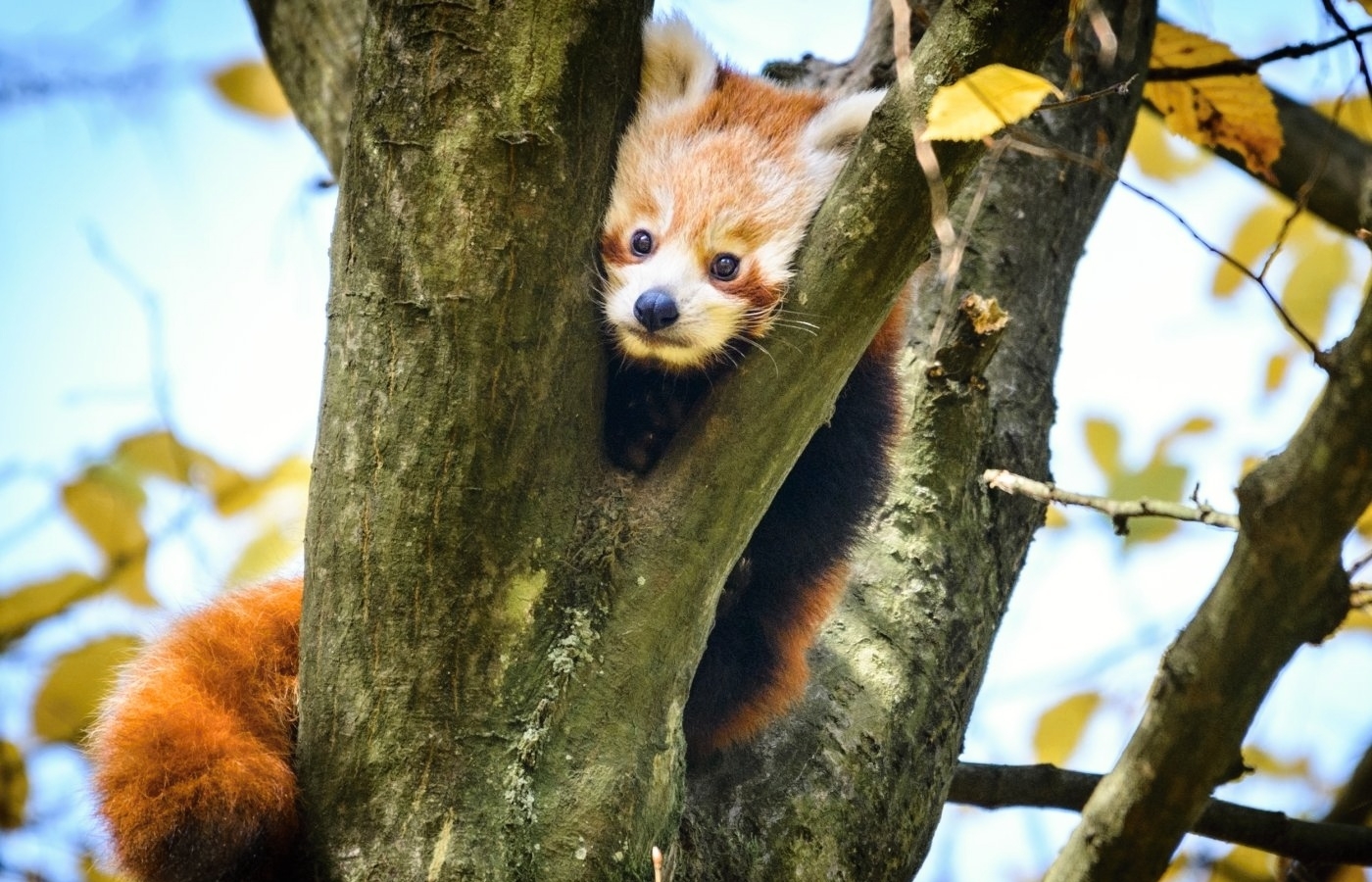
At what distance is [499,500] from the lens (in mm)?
1967

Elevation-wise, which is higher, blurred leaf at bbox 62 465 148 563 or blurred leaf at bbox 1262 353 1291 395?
blurred leaf at bbox 1262 353 1291 395

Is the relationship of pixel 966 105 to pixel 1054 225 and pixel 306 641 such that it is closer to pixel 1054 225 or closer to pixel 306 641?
pixel 306 641

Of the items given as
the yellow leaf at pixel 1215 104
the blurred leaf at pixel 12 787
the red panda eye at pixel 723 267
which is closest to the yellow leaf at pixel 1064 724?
the yellow leaf at pixel 1215 104

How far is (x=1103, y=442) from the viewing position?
4488 millimetres

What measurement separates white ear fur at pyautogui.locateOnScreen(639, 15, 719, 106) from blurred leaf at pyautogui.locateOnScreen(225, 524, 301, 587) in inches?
61.1

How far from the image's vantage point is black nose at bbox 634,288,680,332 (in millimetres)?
2545

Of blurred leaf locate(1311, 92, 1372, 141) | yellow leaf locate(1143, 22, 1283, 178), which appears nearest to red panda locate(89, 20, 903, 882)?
yellow leaf locate(1143, 22, 1283, 178)

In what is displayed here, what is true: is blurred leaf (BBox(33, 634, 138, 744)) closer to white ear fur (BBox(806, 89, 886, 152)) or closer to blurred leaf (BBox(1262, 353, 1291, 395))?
white ear fur (BBox(806, 89, 886, 152))

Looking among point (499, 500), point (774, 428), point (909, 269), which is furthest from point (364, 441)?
point (909, 269)

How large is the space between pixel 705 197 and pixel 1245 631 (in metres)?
1.71

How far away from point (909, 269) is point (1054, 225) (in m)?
1.60

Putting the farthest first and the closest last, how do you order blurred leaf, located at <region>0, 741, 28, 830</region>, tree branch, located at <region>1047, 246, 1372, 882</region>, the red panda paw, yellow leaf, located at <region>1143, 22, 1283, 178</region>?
blurred leaf, located at <region>0, 741, 28, 830</region> → yellow leaf, located at <region>1143, 22, 1283, 178</region> → the red panda paw → tree branch, located at <region>1047, 246, 1372, 882</region>

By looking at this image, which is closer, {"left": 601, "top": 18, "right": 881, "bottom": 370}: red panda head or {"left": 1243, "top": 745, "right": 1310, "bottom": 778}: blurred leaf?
{"left": 601, "top": 18, "right": 881, "bottom": 370}: red panda head

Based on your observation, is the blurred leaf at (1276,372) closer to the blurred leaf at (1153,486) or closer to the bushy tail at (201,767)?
the blurred leaf at (1153,486)
